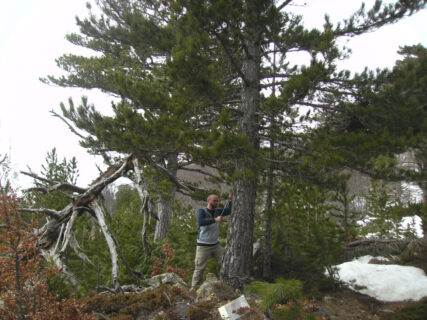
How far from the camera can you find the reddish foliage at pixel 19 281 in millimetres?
2693

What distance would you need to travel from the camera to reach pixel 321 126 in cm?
616

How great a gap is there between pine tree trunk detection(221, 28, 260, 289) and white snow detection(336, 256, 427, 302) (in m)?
2.06

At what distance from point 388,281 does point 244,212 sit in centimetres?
357

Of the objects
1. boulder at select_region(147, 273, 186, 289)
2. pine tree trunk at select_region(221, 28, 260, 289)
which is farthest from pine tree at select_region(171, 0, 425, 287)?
boulder at select_region(147, 273, 186, 289)

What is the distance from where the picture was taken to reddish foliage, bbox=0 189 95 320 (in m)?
2.69

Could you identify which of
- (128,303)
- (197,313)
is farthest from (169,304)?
(128,303)

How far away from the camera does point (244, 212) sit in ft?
19.0

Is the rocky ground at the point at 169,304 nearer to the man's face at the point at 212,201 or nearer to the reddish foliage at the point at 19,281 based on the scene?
the reddish foliage at the point at 19,281

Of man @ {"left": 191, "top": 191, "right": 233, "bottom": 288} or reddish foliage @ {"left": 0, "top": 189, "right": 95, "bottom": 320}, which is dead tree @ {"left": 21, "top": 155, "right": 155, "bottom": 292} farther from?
man @ {"left": 191, "top": 191, "right": 233, "bottom": 288}

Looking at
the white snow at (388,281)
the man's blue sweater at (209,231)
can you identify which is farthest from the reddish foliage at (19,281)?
the white snow at (388,281)

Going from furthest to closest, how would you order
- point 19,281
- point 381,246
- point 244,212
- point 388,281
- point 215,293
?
point 381,246, point 388,281, point 244,212, point 215,293, point 19,281

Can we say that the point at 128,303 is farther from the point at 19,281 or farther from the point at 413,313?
the point at 413,313

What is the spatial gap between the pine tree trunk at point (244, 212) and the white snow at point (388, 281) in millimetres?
2056

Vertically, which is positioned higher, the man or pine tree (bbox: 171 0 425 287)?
pine tree (bbox: 171 0 425 287)
